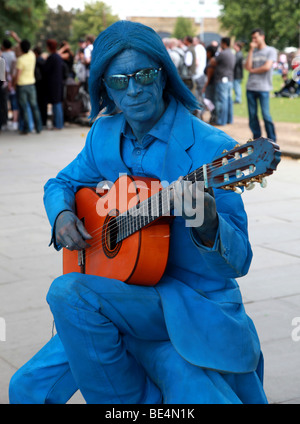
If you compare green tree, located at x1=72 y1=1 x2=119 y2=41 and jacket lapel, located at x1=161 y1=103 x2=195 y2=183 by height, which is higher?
jacket lapel, located at x1=161 y1=103 x2=195 y2=183

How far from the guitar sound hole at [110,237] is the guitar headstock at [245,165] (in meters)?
0.60

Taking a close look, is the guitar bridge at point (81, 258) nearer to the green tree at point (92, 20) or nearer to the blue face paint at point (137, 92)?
the blue face paint at point (137, 92)

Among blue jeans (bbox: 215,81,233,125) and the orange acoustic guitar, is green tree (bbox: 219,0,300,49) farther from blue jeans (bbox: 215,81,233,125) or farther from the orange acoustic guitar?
the orange acoustic guitar

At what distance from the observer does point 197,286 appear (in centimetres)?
255

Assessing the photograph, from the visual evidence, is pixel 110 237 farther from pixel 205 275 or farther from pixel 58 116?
pixel 58 116

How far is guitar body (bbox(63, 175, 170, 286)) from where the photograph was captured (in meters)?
2.46

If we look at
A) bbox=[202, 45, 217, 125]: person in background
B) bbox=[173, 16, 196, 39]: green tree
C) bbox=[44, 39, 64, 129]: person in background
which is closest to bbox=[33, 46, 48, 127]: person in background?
bbox=[44, 39, 64, 129]: person in background

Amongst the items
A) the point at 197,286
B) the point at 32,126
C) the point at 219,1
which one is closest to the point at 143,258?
the point at 197,286

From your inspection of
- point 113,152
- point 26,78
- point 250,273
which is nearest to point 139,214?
point 113,152

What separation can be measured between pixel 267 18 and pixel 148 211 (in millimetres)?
67298

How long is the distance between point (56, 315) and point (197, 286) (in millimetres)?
524

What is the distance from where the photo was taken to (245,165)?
2.03m

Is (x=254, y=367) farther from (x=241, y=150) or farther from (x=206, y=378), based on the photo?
(x=241, y=150)

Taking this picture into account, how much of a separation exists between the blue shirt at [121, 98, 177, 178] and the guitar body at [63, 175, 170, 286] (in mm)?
97
